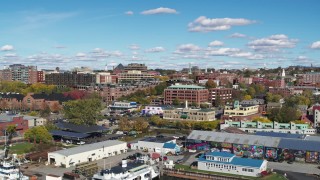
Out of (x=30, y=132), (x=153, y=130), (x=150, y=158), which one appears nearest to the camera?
(x=150, y=158)

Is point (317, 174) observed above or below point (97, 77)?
below

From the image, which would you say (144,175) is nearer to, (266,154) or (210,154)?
(210,154)

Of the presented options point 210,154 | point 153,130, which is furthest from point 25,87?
point 210,154

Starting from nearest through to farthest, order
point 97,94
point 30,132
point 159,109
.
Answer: point 30,132 → point 159,109 → point 97,94

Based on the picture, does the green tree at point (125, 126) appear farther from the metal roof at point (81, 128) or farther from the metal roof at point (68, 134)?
the metal roof at point (68, 134)

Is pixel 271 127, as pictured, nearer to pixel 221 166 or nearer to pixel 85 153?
pixel 221 166

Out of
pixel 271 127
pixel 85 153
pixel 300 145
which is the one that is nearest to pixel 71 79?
pixel 271 127
